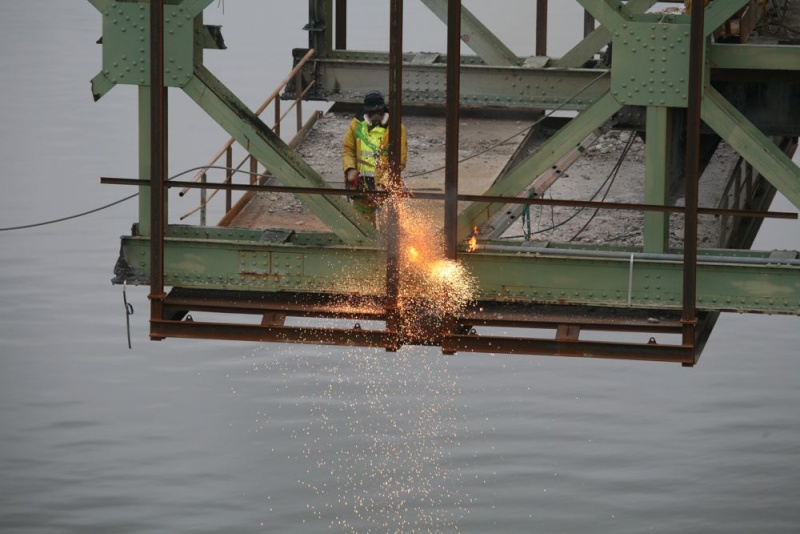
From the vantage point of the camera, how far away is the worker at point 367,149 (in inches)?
778

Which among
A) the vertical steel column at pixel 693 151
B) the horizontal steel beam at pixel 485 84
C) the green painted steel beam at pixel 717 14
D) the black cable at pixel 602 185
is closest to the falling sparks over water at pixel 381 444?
the horizontal steel beam at pixel 485 84

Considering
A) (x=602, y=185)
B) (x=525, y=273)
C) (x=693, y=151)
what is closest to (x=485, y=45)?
(x=602, y=185)

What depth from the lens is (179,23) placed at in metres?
17.5

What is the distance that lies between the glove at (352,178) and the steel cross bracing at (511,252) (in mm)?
1942

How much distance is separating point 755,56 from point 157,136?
487cm

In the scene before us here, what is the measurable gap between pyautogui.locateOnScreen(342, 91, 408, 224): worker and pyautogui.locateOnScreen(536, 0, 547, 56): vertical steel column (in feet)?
Result: 26.4

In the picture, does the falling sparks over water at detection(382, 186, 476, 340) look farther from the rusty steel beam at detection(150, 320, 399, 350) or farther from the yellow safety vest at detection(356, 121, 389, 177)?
the yellow safety vest at detection(356, 121, 389, 177)

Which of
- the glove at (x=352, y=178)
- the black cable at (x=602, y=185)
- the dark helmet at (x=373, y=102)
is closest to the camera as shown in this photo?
the dark helmet at (x=373, y=102)

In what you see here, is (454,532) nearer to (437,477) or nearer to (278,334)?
(437,477)

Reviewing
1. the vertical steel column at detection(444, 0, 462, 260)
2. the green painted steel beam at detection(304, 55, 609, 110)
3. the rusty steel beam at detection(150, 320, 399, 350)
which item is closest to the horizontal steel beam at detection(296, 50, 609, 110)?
the green painted steel beam at detection(304, 55, 609, 110)

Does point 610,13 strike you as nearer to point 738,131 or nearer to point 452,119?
point 738,131

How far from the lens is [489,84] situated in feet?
80.0

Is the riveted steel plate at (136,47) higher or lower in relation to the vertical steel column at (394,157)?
higher

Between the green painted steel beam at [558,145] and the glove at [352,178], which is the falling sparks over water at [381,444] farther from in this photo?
the green painted steel beam at [558,145]
